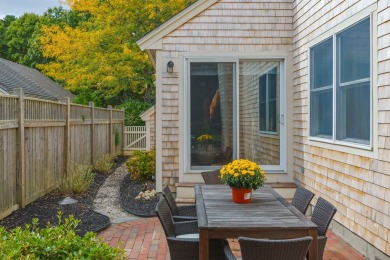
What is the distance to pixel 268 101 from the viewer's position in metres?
7.41

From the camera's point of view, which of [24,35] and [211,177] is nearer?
[211,177]

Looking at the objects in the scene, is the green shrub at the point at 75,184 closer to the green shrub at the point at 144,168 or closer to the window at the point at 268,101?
the green shrub at the point at 144,168

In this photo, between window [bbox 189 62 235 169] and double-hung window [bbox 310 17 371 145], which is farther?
window [bbox 189 62 235 169]

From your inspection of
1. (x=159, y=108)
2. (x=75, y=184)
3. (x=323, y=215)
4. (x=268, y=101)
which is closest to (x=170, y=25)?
(x=159, y=108)

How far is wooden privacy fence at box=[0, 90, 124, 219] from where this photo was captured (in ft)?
20.3

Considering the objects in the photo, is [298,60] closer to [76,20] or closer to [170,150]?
[170,150]

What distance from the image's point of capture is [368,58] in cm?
442

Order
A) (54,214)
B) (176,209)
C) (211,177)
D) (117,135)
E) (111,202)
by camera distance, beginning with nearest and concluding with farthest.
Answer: (176,209), (211,177), (54,214), (111,202), (117,135)

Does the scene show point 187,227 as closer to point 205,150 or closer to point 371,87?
point 371,87

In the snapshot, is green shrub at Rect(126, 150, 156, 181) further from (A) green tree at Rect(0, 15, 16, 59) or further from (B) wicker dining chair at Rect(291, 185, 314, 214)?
(A) green tree at Rect(0, 15, 16, 59)

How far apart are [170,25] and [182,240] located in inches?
188

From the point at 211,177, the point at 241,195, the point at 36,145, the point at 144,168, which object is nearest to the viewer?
the point at 241,195

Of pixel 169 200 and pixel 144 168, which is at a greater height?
pixel 169 200

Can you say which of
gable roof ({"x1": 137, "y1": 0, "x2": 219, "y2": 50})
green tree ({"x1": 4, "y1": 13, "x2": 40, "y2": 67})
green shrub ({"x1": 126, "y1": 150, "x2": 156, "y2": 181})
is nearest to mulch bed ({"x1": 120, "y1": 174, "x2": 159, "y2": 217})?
green shrub ({"x1": 126, "y1": 150, "x2": 156, "y2": 181})
